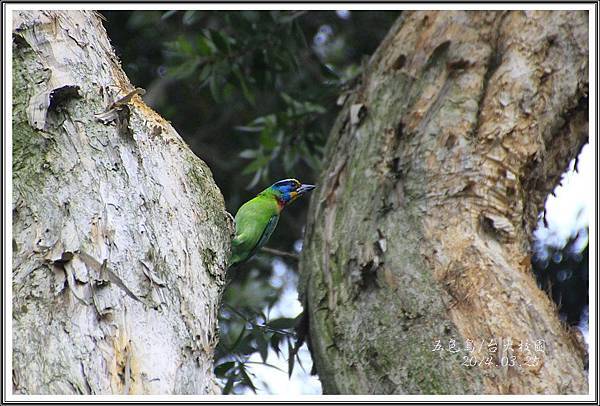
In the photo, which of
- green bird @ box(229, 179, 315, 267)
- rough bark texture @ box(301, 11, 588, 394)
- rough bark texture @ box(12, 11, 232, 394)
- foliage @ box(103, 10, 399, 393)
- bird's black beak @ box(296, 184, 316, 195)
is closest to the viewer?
rough bark texture @ box(12, 11, 232, 394)

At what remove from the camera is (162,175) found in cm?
264

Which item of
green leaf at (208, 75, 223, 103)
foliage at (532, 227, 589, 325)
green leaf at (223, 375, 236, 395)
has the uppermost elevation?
green leaf at (208, 75, 223, 103)

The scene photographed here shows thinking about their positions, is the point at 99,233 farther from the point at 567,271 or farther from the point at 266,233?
the point at 567,271

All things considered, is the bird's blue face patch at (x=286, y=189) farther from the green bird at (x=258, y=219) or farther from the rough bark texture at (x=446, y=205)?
the rough bark texture at (x=446, y=205)

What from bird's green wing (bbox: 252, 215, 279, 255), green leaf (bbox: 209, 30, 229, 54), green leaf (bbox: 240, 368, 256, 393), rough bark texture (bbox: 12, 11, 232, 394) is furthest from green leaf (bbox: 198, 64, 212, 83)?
rough bark texture (bbox: 12, 11, 232, 394)

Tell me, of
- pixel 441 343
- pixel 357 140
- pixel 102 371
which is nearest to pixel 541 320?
pixel 441 343

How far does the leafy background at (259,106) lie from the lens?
15.9 ft

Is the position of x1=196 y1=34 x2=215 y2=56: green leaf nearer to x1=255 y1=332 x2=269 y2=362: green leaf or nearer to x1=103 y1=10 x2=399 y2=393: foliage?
x1=103 y1=10 x2=399 y2=393: foliage

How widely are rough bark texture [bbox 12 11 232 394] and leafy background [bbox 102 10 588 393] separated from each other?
6.00 ft

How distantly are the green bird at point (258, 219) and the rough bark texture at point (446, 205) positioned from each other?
414 mm

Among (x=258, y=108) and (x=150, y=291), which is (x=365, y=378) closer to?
(x=150, y=291)

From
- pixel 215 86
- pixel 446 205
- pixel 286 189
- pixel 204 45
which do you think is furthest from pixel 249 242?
pixel 204 45

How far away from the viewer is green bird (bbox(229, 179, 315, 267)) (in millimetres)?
4518

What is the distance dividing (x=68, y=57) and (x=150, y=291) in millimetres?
937
